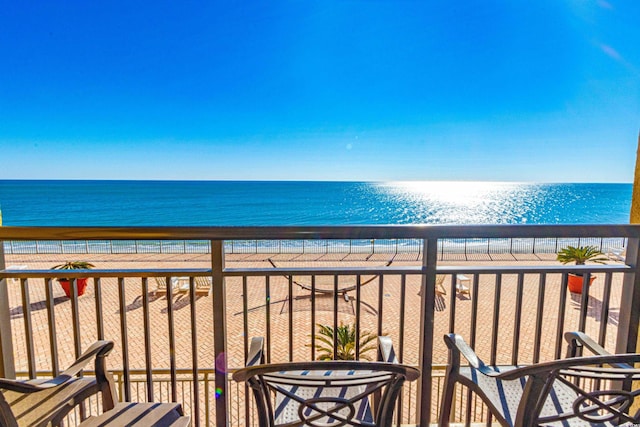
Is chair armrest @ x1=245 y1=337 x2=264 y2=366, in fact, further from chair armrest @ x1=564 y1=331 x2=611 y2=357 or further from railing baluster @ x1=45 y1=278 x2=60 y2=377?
chair armrest @ x1=564 y1=331 x2=611 y2=357

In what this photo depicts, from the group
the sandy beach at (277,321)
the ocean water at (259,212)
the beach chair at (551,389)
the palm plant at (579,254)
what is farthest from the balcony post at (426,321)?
the ocean water at (259,212)

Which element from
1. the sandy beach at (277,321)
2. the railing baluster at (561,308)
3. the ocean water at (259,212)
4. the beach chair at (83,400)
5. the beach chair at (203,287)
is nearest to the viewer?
the beach chair at (83,400)

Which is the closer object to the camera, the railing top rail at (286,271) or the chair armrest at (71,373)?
the chair armrest at (71,373)

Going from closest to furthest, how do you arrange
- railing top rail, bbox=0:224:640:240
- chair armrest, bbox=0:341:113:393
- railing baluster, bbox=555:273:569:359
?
1. chair armrest, bbox=0:341:113:393
2. railing top rail, bbox=0:224:640:240
3. railing baluster, bbox=555:273:569:359

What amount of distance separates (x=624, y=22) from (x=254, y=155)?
34819mm

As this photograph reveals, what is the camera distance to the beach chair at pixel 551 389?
739 mm

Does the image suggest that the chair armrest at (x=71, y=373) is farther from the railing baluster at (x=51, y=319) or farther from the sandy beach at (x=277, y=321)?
the sandy beach at (x=277, y=321)

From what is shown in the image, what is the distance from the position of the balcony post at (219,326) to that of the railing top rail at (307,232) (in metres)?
0.16

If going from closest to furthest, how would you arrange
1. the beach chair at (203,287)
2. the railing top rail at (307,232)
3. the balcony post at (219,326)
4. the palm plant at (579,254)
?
the railing top rail at (307,232)
the balcony post at (219,326)
the palm plant at (579,254)
the beach chair at (203,287)

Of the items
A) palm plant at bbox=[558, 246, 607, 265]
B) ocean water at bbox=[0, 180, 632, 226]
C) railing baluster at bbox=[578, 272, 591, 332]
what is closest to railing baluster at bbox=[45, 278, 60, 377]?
railing baluster at bbox=[578, 272, 591, 332]

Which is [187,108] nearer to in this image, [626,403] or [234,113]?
[234,113]

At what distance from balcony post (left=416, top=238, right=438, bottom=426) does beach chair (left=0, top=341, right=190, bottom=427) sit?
1.08 metres

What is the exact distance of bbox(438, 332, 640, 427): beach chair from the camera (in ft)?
2.43

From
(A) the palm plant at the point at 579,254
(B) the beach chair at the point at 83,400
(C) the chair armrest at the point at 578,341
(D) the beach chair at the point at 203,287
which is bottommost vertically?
(D) the beach chair at the point at 203,287
